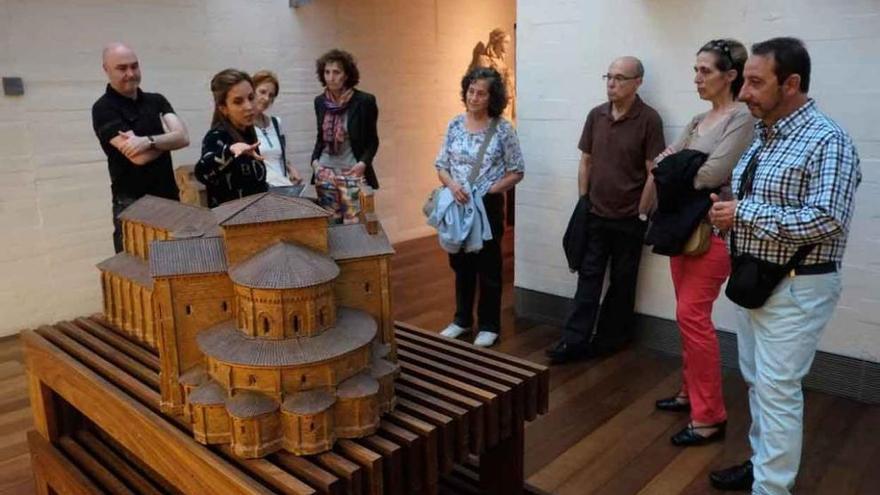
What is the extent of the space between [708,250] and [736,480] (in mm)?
849

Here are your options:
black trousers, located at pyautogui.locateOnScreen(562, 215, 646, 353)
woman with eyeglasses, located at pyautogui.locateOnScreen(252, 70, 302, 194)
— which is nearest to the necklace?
woman with eyeglasses, located at pyautogui.locateOnScreen(252, 70, 302, 194)

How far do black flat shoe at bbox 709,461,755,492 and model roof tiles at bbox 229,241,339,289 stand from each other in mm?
1747

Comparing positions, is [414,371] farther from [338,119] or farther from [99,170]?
[99,170]

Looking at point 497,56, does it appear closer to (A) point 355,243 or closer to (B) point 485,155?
(B) point 485,155

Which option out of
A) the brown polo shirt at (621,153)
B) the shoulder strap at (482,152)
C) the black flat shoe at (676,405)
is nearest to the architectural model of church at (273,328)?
the black flat shoe at (676,405)

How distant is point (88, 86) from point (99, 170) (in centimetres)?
53

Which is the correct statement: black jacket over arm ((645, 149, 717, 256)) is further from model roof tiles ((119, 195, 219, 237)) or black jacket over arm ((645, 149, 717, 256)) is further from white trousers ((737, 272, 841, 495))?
model roof tiles ((119, 195, 219, 237))

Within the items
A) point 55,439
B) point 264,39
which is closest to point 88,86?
point 264,39

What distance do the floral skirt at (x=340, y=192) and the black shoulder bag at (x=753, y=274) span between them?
2364mm

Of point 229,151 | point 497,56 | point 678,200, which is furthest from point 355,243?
point 497,56

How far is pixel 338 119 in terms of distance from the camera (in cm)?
421

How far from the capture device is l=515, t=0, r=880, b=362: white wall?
9.98ft

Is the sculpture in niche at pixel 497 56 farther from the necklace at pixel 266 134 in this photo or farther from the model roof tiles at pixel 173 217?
the model roof tiles at pixel 173 217

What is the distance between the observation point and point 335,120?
421cm
